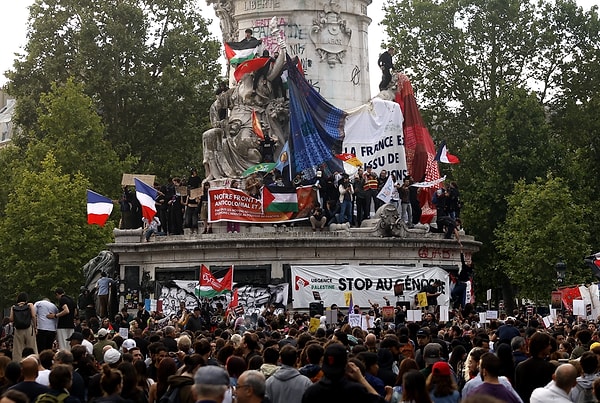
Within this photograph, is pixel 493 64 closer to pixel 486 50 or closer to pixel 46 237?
pixel 486 50

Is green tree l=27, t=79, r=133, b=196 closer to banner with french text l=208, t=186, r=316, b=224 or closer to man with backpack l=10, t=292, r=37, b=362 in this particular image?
banner with french text l=208, t=186, r=316, b=224

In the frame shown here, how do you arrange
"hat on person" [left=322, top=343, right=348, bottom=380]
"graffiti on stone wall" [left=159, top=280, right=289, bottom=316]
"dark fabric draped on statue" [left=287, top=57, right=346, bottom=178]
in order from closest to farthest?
"hat on person" [left=322, top=343, right=348, bottom=380]
"graffiti on stone wall" [left=159, top=280, right=289, bottom=316]
"dark fabric draped on statue" [left=287, top=57, right=346, bottom=178]

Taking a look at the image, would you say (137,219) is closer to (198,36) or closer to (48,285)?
(48,285)

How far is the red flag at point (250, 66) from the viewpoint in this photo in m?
41.5

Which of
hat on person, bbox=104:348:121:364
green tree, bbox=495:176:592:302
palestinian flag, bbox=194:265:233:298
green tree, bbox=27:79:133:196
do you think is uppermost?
green tree, bbox=27:79:133:196

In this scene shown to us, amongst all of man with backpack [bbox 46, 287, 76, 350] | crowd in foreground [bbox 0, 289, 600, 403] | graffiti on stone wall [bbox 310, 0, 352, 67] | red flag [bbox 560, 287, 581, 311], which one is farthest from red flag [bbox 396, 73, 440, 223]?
crowd in foreground [bbox 0, 289, 600, 403]

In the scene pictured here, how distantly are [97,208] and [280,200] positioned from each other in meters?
5.50

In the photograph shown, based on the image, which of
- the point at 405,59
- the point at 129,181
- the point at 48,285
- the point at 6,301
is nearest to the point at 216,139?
the point at 129,181

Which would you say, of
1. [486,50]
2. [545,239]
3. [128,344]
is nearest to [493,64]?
[486,50]

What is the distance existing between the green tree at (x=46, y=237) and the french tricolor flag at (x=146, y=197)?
511 inches

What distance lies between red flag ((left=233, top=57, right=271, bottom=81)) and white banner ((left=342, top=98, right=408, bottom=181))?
3.14 meters

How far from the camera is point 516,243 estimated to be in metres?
54.7

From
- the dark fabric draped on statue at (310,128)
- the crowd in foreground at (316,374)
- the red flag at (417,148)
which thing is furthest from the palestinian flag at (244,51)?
the crowd in foreground at (316,374)

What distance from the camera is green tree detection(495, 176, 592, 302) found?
53625 millimetres
